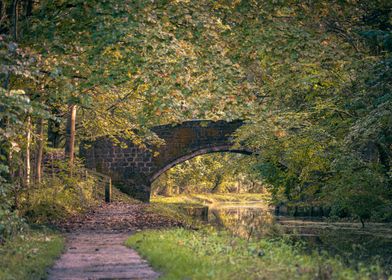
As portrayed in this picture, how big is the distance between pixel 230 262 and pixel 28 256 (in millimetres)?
3534

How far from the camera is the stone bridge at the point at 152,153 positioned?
35844 mm

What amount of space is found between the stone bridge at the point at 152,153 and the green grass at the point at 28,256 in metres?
21.1

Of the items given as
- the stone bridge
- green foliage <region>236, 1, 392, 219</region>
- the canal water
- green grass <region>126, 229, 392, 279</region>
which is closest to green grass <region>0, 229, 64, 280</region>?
green grass <region>126, 229, 392, 279</region>

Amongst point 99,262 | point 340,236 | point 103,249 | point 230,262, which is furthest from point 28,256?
point 340,236

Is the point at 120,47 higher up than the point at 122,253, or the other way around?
the point at 120,47

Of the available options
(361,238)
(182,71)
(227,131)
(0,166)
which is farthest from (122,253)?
(227,131)

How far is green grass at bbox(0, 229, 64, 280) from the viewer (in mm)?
9969

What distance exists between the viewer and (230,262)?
994cm

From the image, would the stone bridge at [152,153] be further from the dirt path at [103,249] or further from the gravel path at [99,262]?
the gravel path at [99,262]

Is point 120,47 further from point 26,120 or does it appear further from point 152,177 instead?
point 152,177

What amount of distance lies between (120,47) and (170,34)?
3.58ft

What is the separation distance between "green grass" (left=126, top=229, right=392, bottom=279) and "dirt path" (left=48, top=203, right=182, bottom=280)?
1.14ft

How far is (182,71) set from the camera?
1516 centimetres

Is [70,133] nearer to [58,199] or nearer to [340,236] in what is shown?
[58,199]
